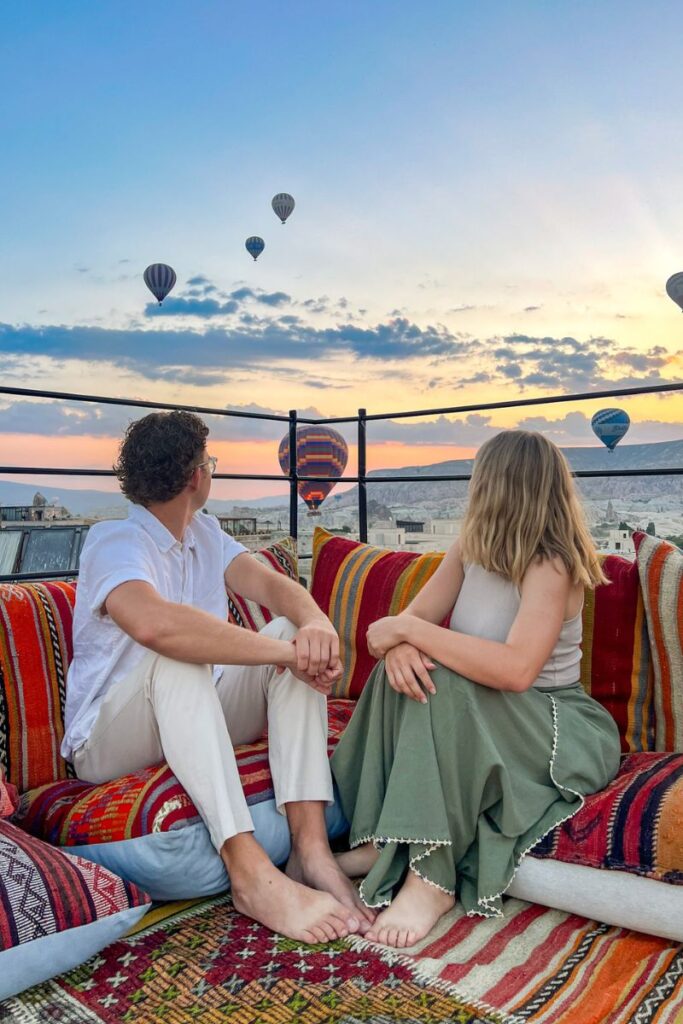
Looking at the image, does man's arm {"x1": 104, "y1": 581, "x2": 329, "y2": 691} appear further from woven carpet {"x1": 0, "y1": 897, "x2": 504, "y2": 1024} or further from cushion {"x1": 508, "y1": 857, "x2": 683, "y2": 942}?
cushion {"x1": 508, "y1": 857, "x2": 683, "y2": 942}

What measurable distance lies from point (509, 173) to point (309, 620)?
650 cm

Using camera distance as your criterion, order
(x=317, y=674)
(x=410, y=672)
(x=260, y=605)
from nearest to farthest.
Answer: (x=410, y=672) < (x=317, y=674) < (x=260, y=605)

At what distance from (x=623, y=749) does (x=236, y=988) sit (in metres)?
0.90

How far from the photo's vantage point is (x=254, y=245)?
15.3 metres

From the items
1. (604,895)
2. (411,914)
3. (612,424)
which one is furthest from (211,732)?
(612,424)

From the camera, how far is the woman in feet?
4.21

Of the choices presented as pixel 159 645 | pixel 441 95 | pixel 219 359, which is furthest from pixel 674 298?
pixel 159 645

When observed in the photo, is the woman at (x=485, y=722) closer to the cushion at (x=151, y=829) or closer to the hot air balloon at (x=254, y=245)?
the cushion at (x=151, y=829)

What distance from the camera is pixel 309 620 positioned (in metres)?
1.59

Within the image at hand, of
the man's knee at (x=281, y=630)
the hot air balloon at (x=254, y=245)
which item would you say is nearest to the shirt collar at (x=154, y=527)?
the man's knee at (x=281, y=630)

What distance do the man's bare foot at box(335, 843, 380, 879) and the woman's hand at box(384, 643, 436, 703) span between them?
11.3 inches

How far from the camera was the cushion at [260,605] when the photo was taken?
2.01 metres

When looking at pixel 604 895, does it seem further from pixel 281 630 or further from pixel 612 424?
pixel 612 424

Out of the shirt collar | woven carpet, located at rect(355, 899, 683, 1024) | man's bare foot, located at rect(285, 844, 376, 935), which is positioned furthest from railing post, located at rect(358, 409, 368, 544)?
woven carpet, located at rect(355, 899, 683, 1024)
